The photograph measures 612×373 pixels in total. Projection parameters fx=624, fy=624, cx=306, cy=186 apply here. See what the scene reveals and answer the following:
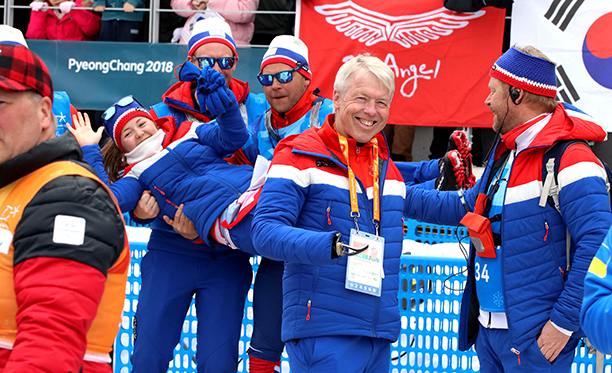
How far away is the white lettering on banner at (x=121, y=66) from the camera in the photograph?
23.8 feet

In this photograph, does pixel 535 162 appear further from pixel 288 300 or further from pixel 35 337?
pixel 35 337

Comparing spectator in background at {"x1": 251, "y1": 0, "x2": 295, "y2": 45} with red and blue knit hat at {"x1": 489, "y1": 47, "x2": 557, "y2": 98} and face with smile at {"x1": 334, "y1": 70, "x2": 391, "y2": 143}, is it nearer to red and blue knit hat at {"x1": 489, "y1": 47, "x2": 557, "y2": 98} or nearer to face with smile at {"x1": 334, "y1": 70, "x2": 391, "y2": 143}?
red and blue knit hat at {"x1": 489, "y1": 47, "x2": 557, "y2": 98}

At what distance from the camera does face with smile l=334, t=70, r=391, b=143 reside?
2.32m

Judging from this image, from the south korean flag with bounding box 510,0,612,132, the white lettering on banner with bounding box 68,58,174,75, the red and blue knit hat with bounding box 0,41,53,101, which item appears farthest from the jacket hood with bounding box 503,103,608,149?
the white lettering on banner with bounding box 68,58,174,75

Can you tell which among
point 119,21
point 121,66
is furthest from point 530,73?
point 119,21

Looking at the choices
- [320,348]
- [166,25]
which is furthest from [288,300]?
[166,25]

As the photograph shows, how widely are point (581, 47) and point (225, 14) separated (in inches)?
150

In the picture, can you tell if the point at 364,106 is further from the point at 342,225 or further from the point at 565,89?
the point at 565,89

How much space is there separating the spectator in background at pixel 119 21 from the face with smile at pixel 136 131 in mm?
4690

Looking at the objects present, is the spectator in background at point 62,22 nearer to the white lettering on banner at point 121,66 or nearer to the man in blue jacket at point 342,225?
the white lettering on banner at point 121,66

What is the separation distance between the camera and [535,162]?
2529mm

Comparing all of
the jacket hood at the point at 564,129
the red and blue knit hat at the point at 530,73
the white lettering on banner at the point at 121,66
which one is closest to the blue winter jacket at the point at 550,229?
the jacket hood at the point at 564,129

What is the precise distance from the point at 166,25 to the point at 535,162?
20.4 ft

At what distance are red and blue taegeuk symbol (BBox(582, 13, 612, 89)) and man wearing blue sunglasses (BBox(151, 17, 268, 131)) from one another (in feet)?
13.8
